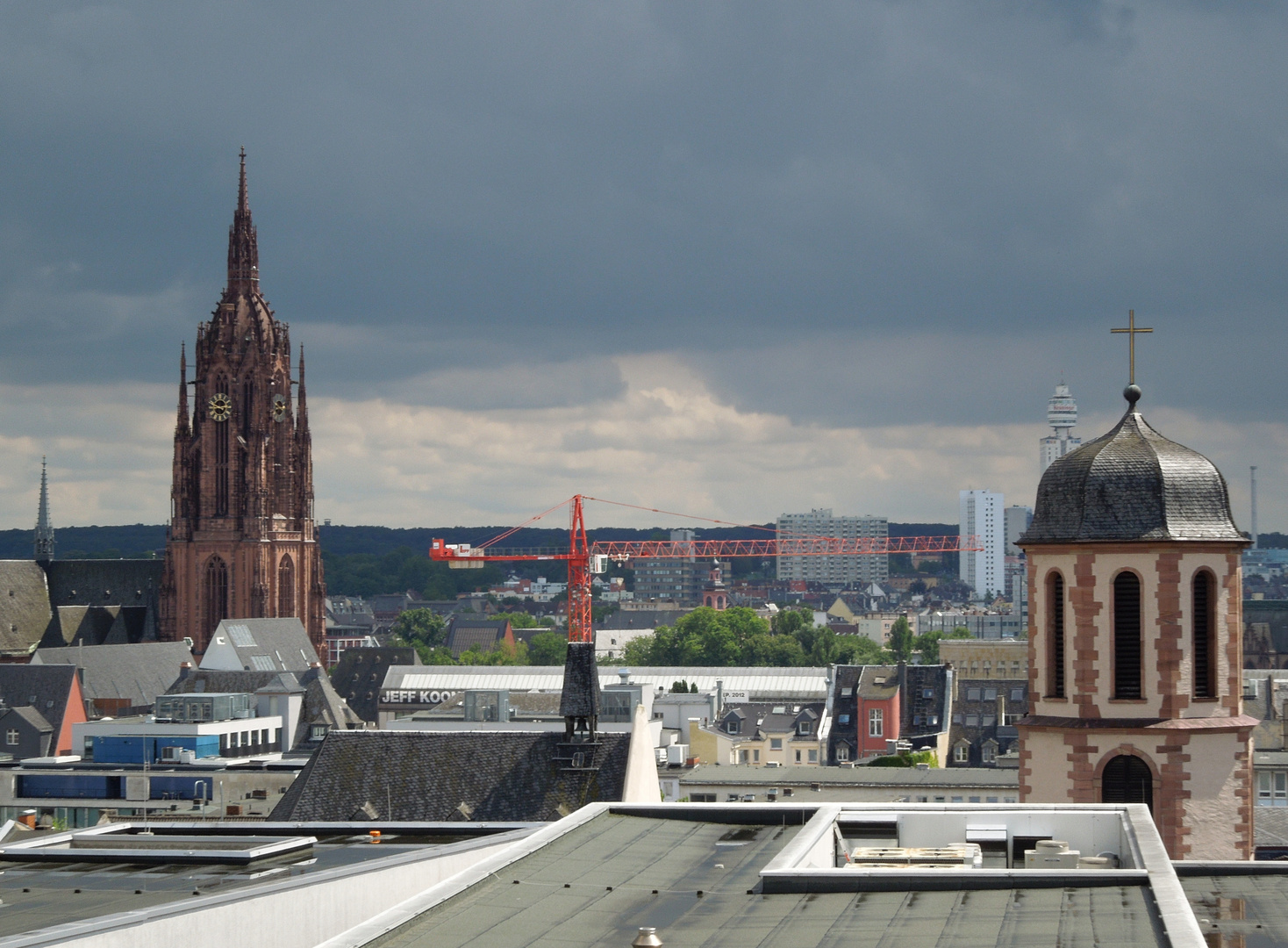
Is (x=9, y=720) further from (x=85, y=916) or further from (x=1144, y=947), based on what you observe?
(x=1144, y=947)

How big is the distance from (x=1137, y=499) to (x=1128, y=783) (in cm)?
470

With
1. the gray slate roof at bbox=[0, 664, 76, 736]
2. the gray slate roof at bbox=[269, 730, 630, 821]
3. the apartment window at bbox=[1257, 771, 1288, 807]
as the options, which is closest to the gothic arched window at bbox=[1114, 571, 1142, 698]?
the gray slate roof at bbox=[269, 730, 630, 821]

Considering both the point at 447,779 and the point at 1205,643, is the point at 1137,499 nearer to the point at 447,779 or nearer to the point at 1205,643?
the point at 1205,643

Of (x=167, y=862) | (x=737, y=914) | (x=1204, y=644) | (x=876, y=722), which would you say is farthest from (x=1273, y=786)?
(x=737, y=914)

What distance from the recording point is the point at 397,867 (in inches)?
1377

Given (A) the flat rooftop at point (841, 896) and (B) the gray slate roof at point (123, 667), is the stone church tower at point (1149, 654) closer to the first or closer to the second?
(A) the flat rooftop at point (841, 896)

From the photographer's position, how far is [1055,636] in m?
37.4

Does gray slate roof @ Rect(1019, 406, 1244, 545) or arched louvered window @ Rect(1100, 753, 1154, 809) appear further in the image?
gray slate roof @ Rect(1019, 406, 1244, 545)

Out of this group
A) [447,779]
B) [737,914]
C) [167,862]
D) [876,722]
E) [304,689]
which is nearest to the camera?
[737,914]

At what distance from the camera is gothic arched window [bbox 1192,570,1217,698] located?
3666 centimetres

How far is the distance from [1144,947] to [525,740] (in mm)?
56626

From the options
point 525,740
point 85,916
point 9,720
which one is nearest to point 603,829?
→ point 85,916

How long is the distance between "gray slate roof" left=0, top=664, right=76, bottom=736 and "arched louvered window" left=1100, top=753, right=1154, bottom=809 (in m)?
138

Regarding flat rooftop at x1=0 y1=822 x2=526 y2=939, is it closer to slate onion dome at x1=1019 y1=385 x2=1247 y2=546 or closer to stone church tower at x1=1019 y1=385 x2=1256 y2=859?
stone church tower at x1=1019 y1=385 x2=1256 y2=859
